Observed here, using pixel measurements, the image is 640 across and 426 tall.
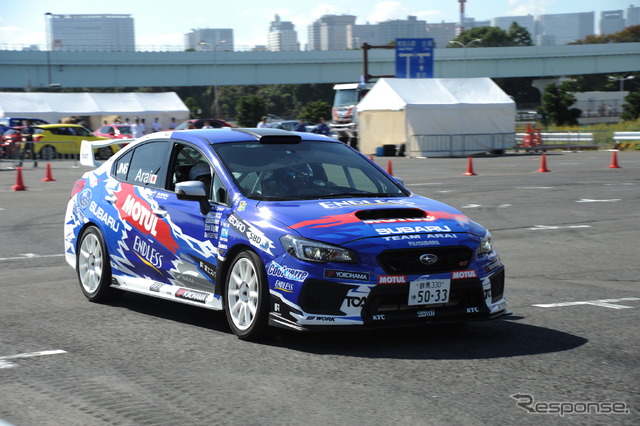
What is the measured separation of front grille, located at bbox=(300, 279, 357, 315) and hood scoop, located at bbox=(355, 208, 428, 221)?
642 mm

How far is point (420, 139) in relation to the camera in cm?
4125

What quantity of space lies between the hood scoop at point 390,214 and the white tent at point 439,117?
34.6 meters

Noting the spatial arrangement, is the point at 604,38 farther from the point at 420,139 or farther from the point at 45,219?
the point at 45,219

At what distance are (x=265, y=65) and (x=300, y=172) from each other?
82.8 metres

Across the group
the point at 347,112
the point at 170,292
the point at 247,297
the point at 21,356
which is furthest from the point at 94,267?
the point at 347,112

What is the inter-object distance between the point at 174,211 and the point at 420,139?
34233mm

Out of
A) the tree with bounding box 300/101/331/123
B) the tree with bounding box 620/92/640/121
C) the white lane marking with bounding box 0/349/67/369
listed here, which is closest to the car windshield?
the white lane marking with bounding box 0/349/67/369

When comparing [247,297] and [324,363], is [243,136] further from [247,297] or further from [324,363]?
[324,363]

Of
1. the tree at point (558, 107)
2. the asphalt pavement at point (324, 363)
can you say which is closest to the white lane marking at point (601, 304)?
the asphalt pavement at point (324, 363)

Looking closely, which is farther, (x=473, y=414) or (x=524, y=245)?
(x=524, y=245)

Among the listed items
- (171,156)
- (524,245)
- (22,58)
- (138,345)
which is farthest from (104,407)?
(22,58)

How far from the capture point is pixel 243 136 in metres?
8.00

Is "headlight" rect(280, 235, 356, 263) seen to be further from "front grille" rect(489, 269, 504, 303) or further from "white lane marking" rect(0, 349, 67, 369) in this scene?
"white lane marking" rect(0, 349, 67, 369)

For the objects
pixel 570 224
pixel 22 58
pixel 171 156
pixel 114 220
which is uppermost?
pixel 22 58
